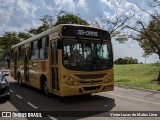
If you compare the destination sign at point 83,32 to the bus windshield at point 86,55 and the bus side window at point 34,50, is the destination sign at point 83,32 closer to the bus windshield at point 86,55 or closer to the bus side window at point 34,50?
the bus windshield at point 86,55

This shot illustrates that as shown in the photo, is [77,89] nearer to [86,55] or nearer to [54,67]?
[86,55]

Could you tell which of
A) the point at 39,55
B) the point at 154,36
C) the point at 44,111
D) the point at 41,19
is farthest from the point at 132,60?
the point at 44,111

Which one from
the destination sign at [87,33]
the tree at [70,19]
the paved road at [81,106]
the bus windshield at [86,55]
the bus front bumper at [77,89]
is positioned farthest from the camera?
the tree at [70,19]

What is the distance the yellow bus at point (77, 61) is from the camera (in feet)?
40.7

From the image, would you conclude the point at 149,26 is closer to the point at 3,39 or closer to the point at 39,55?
the point at 39,55

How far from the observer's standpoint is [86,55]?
505 inches

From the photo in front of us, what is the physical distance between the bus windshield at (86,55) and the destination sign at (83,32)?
0.85ft

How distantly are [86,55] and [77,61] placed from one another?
1.67 feet

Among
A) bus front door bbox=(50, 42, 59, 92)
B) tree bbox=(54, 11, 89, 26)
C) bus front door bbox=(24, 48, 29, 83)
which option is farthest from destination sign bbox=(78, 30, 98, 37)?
tree bbox=(54, 11, 89, 26)

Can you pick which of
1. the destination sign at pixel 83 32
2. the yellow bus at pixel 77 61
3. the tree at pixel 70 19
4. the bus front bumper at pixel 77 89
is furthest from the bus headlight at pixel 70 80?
the tree at pixel 70 19

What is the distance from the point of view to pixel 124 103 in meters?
12.4

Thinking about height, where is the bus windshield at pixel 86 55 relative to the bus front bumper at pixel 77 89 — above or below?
above

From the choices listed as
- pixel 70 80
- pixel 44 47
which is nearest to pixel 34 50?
pixel 44 47

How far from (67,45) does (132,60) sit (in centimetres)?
6103
